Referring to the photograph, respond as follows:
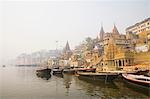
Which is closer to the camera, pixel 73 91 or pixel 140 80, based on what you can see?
pixel 140 80

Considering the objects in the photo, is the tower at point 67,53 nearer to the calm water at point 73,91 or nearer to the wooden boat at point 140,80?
the calm water at point 73,91

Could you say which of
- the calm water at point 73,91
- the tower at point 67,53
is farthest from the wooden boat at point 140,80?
the tower at point 67,53

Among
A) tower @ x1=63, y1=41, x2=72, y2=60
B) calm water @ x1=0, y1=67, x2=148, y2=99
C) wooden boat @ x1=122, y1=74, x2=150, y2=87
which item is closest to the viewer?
calm water @ x1=0, y1=67, x2=148, y2=99

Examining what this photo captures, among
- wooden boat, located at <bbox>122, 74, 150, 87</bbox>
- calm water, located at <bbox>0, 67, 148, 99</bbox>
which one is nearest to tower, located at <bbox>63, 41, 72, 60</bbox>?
calm water, located at <bbox>0, 67, 148, 99</bbox>

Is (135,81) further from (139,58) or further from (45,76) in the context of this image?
(45,76)

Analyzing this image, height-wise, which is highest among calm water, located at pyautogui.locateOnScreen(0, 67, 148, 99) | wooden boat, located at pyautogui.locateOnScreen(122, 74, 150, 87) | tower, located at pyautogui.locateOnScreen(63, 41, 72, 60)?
tower, located at pyautogui.locateOnScreen(63, 41, 72, 60)

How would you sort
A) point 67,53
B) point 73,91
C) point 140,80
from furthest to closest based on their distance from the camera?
point 67,53
point 73,91
point 140,80

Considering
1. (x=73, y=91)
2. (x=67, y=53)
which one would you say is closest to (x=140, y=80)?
(x=73, y=91)

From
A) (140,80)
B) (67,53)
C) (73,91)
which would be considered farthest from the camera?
(67,53)

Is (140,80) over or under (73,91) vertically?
over

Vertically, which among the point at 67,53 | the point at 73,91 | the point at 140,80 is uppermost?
the point at 67,53

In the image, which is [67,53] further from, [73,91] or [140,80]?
[140,80]

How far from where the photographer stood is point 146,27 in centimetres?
2450

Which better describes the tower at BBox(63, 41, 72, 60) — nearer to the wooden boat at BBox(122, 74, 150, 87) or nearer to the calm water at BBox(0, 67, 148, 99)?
the calm water at BBox(0, 67, 148, 99)
